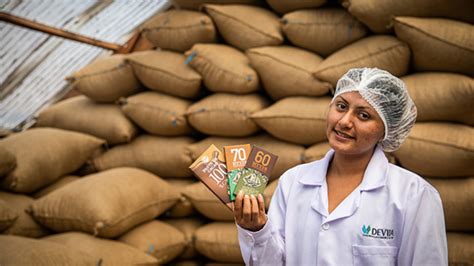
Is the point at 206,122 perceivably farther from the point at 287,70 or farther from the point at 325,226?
the point at 325,226

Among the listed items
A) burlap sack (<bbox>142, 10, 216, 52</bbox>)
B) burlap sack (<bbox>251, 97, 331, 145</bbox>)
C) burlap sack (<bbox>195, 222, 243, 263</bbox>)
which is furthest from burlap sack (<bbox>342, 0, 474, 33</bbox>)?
burlap sack (<bbox>195, 222, 243, 263</bbox>)

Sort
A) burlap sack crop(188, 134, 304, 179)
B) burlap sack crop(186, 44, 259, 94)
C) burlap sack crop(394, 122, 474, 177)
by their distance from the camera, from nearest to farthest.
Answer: burlap sack crop(394, 122, 474, 177)
burlap sack crop(188, 134, 304, 179)
burlap sack crop(186, 44, 259, 94)

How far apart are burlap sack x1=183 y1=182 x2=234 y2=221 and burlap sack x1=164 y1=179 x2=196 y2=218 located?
4 centimetres

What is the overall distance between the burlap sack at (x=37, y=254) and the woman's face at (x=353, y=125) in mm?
1346

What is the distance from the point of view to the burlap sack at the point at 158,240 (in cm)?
294

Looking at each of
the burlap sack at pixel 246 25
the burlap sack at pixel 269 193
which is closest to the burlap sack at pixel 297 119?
the burlap sack at pixel 269 193

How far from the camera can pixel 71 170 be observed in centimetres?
326

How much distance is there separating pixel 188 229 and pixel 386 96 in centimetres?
184

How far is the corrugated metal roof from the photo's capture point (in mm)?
3587

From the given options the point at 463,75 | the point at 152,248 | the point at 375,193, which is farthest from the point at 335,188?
the point at 152,248

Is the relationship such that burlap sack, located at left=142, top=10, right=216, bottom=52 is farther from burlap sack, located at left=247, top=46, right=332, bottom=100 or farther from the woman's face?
the woman's face

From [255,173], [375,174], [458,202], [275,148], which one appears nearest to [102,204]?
[275,148]

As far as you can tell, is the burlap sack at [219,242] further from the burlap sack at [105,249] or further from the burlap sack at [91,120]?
the burlap sack at [91,120]

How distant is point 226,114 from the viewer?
9.93ft
